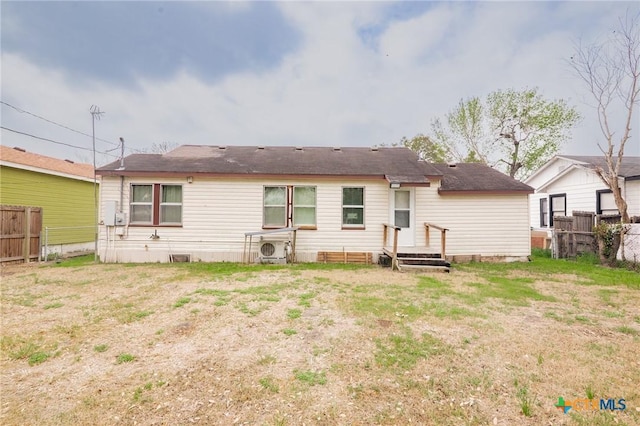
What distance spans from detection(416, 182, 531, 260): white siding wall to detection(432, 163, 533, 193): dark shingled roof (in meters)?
0.28

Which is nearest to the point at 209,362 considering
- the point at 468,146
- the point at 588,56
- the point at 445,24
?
the point at 588,56

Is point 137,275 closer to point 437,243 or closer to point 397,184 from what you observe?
point 397,184

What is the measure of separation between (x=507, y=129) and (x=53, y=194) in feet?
96.6

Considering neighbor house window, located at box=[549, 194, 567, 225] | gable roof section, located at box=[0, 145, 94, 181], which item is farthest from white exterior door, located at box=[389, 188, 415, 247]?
gable roof section, located at box=[0, 145, 94, 181]

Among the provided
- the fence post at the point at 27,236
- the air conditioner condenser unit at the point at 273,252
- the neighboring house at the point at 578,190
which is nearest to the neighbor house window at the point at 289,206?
the air conditioner condenser unit at the point at 273,252

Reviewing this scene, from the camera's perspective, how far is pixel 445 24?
14695 mm

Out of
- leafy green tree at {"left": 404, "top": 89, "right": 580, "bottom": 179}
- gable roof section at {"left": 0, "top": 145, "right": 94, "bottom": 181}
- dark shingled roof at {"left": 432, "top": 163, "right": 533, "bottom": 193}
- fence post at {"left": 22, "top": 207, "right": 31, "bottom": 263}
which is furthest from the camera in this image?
leafy green tree at {"left": 404, "top": 89, "right": 580, "bottom": 179}

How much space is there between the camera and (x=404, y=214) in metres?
9.91

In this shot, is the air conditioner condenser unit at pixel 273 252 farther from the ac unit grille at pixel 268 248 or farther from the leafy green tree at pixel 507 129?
the leafy green tree at pixel 507 129

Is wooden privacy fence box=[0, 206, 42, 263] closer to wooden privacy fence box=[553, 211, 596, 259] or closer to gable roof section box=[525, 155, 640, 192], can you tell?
wooden privacy fence box=[553, 211, 596, 259]

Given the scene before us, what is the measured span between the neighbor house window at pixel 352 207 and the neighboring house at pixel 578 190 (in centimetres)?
960

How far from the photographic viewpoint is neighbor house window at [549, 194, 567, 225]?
13695mm

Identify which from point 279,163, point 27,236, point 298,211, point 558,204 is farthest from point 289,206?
point 558,204

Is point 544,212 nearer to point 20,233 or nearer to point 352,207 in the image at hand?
point 352,207
